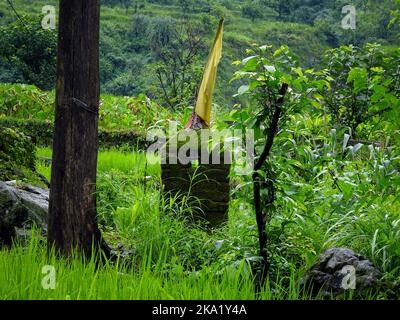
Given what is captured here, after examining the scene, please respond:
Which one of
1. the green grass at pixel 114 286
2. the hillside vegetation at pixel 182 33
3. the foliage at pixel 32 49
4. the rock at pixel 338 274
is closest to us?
the green grass at pixel 114 286

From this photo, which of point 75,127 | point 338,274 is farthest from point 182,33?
point 338,274

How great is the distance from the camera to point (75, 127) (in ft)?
12.0

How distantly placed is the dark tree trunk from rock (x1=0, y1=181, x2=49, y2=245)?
1.90 ft

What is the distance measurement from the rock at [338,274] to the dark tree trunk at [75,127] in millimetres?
1417

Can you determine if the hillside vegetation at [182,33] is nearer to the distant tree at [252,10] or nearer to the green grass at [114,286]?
the distant tree at [252,10]

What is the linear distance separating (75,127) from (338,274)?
1799 millimetres

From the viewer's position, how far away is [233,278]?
2963 millimetres

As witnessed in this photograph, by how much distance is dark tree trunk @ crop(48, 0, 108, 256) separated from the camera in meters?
3.63

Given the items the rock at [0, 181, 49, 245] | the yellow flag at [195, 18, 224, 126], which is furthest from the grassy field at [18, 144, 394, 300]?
the yellow flag at [195, 18, 224, 126]

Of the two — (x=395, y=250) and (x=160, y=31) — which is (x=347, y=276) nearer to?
(x=395, y=250)

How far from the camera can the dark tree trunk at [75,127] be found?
3633 mm

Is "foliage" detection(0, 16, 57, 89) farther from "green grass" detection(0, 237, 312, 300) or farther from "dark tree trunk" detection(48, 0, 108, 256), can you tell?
"green grass" detection(0, 237, 312, 300)

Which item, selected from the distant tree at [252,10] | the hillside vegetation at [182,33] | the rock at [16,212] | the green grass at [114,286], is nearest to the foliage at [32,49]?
the hillside vegetation at [182,33]
